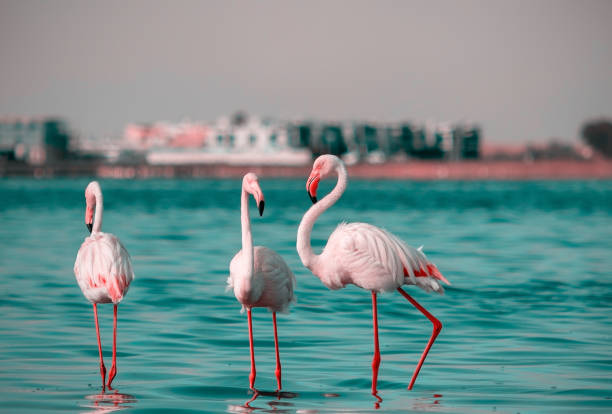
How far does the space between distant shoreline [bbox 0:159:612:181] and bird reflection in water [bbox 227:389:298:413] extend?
146 m

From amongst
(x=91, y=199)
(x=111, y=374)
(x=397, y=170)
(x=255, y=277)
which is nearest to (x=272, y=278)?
(x=255, y=277)

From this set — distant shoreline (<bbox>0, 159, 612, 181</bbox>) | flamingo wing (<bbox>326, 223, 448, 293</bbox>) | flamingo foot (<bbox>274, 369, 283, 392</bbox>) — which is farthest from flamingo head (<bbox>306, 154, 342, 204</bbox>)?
distant shoreline (<bbox>0, 159, 612, 181</bbox>)

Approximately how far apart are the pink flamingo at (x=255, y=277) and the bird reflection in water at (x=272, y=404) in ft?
0.38

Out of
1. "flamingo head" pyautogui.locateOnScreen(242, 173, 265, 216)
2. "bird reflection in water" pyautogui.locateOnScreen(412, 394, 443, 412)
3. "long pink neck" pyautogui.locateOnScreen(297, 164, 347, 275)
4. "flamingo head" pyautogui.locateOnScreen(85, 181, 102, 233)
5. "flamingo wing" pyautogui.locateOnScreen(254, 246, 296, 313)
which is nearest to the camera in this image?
"flamingo head" pyautogui.locateOnScreen(242, 173, 265, 216)

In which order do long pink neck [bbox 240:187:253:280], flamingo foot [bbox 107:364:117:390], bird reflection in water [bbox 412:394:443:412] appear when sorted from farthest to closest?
1. flamingo foot [bbox 107:364:117:390]
2. long pink neck [bbox 240:187:253:280]
3. bird reflection in water [bbox 412:394:443:412]

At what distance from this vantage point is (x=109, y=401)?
344 inches

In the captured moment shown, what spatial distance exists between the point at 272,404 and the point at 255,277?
115 cm

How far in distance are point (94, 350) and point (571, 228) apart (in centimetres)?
2696

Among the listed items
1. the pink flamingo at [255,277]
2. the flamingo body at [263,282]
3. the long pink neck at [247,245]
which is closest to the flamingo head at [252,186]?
the pink flamingo at [255,277]

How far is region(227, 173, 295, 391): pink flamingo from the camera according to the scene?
8.77 meters

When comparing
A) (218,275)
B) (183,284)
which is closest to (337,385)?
(183,284)

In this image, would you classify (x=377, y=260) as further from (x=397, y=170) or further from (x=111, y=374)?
(x=397, y=170)

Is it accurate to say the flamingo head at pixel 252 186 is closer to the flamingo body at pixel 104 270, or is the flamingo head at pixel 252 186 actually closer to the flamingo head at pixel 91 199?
the flamingo body at pixel 104 270

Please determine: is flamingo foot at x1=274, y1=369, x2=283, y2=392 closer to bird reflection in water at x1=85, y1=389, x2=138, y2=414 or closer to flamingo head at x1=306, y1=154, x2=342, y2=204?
bird reflection in water at x1=85, y1=389, x2=138, y2=414
